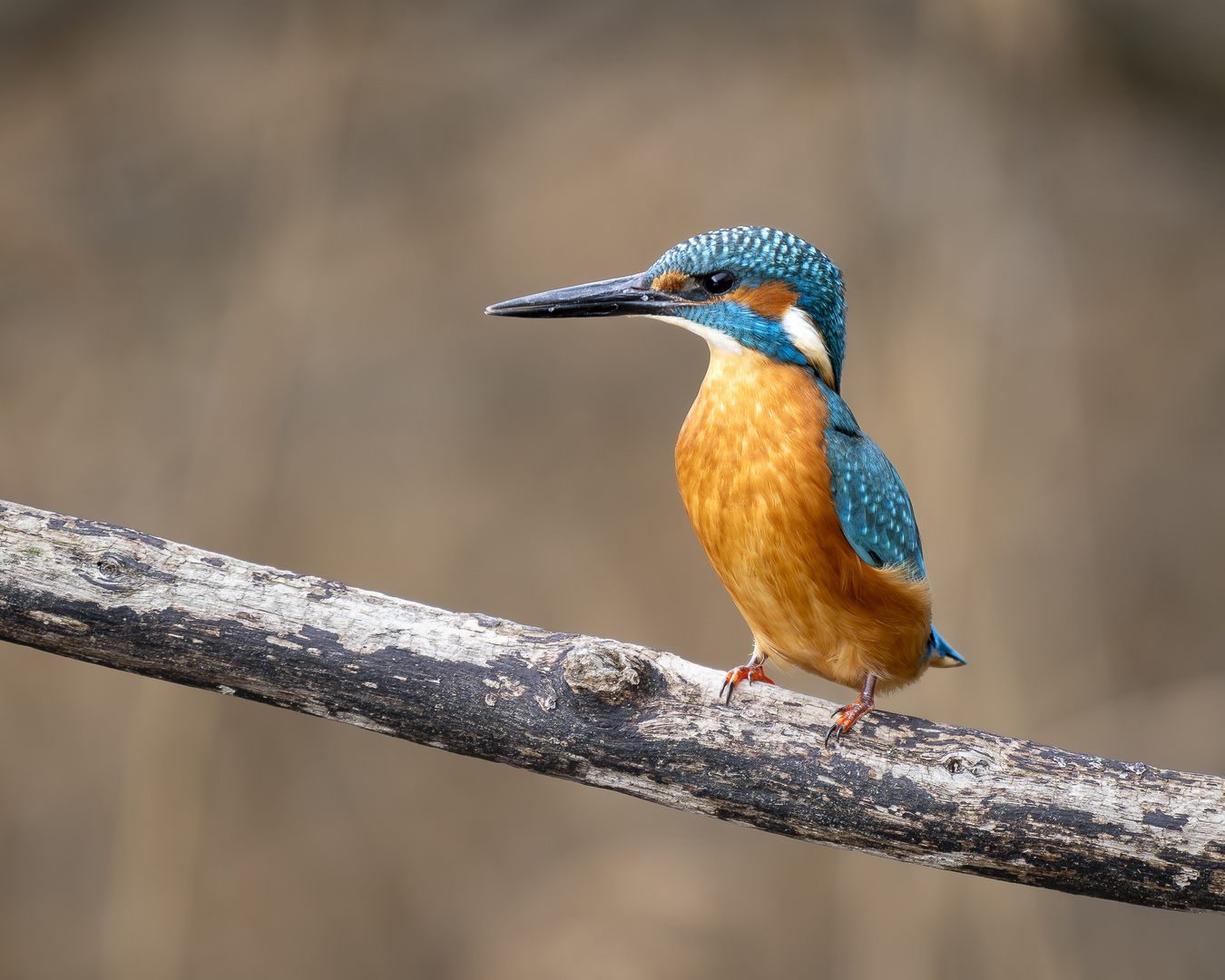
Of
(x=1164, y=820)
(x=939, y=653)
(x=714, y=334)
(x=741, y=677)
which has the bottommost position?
(x=1164, y=820)

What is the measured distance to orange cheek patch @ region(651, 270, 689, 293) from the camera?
4.10ft

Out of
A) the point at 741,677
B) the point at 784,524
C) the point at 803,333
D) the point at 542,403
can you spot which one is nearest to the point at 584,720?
the point at 741,677

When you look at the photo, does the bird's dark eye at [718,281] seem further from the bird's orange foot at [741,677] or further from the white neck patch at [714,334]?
the bird's orange foot at [741,677]

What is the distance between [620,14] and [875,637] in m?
2.01

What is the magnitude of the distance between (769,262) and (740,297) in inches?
2.3

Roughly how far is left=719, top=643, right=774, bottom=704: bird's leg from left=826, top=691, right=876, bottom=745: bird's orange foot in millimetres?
126

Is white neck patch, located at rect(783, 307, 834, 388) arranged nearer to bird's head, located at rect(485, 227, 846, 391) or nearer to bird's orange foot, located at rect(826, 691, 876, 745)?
bird's head, located at rect(485, 227, 846, 391)

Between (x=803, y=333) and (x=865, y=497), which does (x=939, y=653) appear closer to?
(x=865, y=497)

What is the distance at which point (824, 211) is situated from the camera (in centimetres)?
261

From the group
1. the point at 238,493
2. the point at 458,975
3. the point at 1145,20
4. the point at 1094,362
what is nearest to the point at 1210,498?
the point at 1094,362

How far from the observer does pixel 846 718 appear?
3.79 feet

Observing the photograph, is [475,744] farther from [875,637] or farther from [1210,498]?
[1210,498]

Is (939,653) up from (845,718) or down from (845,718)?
up

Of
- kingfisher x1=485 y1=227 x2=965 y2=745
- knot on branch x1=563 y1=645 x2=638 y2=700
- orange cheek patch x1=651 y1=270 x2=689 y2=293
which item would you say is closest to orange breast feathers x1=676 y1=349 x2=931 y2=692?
kingfisher x1=485 y1=227 x2=965 y2=745
